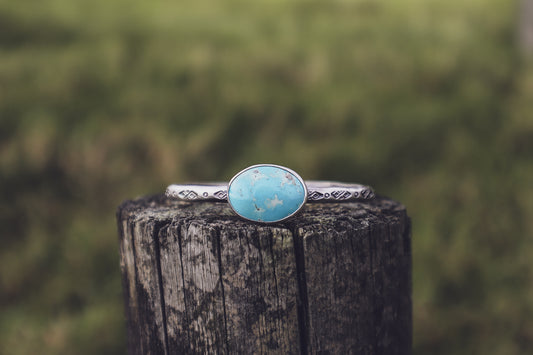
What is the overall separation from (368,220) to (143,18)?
6172 mm

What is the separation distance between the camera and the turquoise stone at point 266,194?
141 cm

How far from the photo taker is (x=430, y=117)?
4695 millimetres

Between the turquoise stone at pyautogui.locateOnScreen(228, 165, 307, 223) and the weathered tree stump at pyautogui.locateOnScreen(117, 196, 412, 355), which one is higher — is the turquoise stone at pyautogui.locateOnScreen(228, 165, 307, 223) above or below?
above

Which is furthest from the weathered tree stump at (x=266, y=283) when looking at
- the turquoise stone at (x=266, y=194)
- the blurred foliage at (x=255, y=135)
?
the blurred foliage at (x=255, y=135)

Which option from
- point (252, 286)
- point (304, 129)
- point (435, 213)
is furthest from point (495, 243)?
point (252, 286)

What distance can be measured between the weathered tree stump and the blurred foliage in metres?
1.72

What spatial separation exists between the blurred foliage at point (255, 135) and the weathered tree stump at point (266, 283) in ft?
5.63

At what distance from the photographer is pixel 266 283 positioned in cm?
130

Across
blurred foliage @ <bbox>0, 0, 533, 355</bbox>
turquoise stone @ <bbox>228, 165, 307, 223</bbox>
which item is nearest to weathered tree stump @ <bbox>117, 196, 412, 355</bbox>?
turquoise stone @ <bbox>228, 165, 307, 223</bbox>

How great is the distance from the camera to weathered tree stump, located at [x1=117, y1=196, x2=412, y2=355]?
1302 mm

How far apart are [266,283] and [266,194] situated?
0.28 meters

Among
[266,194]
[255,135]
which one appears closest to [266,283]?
[266,194]

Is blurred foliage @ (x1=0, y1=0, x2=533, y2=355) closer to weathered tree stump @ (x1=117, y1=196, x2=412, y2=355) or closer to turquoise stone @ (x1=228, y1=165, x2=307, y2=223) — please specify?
weathered tree stump @ (x1=117, y1=196, x2=412, y2=355)

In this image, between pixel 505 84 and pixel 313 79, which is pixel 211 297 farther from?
pixel 505 84
